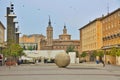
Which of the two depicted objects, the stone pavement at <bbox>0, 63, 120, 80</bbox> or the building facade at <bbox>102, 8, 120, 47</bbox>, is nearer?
the stone pavement at <bbox>0, 63, 120, 80</bbox>

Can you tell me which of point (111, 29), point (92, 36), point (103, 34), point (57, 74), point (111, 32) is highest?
point (111, 29)

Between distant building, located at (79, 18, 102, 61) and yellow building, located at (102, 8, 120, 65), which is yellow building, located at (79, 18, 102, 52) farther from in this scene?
yellow building, located at (102, 8, 120, 65)

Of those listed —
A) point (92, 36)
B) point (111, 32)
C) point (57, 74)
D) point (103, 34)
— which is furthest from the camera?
point (92, 36)

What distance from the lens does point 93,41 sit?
472 ft

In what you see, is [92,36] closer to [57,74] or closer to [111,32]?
[111,32]

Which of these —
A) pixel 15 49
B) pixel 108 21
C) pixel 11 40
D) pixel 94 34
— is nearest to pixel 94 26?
pixel 94 34

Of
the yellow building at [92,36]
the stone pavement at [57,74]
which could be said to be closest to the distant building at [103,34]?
the yellow building at [92,36]

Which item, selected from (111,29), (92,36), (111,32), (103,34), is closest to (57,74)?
(111,32)

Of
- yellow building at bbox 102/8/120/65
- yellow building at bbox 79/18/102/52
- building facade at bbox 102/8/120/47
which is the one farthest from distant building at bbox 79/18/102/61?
yellow building at bbox 102/8/120/65

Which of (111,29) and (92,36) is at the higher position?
(111,29)

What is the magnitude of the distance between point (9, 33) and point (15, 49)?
1590 centimetres

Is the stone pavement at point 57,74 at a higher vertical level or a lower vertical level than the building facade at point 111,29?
lower

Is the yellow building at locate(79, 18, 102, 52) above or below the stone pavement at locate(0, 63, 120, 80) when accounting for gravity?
above

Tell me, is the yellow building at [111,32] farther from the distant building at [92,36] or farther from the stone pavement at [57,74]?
the stone pavement at [57,74]
